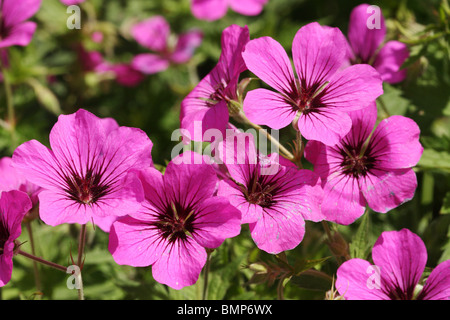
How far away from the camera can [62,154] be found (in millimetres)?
1231

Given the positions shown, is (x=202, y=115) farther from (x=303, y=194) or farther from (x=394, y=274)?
(x=394, y=274)

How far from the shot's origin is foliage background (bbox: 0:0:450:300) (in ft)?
4.97

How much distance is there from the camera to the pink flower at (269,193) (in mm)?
1147

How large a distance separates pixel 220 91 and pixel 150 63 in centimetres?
137

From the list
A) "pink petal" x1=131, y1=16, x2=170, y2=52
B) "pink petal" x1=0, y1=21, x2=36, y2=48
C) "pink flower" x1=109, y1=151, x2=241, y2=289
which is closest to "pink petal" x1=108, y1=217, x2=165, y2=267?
"pink flower" x1=109, y1=151, x2=241, y2=289

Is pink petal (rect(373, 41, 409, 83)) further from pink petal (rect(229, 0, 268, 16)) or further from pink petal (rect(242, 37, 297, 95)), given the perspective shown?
pink petal (rect(229, 0, 268, 16))

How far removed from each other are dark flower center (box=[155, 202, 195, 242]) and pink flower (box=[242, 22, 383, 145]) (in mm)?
278

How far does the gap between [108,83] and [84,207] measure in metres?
1.68

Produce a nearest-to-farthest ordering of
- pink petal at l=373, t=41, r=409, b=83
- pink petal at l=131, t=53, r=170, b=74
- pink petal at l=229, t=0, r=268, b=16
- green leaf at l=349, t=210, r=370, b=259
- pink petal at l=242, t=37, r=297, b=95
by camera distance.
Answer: pink petal at l=242, t=37, r=297, b=95 → green leaf at l=349, t=210, r=370, b=259 → pink petal at l=373, t=41, r=409, b=83 → pink petal at l=229, t=0, r=268, b=16 → pink petal at l=131, t=53, r=170, b=74

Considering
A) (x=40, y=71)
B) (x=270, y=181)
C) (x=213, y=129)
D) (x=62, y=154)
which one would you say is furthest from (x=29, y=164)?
(x=40, y=71)

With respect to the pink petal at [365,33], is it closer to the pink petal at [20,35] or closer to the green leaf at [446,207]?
the green leaf at [446,207]

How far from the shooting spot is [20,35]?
67.2 inches

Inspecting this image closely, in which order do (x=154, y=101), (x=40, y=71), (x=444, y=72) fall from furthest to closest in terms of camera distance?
(x=154, y=101) → (x=40, y=71) → (x=444, y=72)

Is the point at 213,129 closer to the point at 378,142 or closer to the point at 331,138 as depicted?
the point at 331,138
